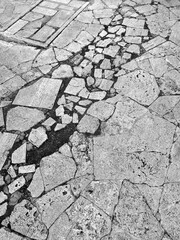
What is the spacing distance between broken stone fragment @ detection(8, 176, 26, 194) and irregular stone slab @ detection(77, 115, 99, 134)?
3.31 feet

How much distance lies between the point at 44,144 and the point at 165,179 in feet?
5.27

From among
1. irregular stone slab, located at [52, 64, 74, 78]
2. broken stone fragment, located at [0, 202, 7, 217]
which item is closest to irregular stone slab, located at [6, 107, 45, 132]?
irregular stone slab, located at [52, 64, 74, 78]

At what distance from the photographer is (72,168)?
3.16 metres

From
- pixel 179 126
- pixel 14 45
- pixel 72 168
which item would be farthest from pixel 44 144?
pixel 14 45

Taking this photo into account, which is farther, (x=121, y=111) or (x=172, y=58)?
(x=172, y=58)

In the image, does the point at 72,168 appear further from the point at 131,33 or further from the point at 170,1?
the point at 170,1

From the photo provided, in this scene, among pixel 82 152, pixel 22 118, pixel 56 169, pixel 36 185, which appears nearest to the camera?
pixel 36 185

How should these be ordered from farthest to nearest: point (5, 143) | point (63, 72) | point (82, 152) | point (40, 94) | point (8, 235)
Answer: point (63, 72)
point (40, 94)
point (5, 143)
point (82, 152)
point (8, 235)

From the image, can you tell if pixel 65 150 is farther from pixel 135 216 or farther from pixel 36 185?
pixel 135 216

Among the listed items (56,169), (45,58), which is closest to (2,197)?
(56,169)

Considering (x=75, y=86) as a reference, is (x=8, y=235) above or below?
below

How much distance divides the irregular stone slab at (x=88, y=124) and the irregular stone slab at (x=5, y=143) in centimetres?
93

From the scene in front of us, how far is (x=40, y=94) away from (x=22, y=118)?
530 millimetres

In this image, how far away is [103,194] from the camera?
293 cm
